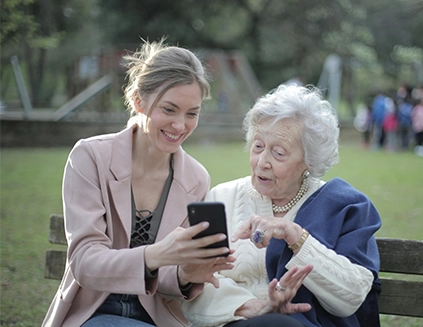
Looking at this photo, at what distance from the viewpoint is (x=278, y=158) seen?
10.8 feet

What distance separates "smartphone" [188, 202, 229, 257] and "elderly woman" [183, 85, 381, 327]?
0.28m

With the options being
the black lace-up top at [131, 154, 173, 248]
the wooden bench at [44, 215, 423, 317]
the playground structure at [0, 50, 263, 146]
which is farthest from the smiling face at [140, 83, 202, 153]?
the playground structure at [0, 50, 263, 146]

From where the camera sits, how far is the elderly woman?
2.92 m

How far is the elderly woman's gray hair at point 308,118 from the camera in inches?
129

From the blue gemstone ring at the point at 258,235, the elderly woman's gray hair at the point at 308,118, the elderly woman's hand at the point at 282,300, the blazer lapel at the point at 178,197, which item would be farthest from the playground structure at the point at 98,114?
the blue gemstone ring at the point at 258,235

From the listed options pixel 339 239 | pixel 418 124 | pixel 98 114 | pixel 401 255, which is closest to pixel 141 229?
pixel 339 239

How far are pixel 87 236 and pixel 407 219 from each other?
7096 mm

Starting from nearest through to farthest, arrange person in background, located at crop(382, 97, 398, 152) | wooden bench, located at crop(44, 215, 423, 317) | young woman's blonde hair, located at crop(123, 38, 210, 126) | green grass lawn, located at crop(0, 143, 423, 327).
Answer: young woman's blonde hair, located at crop(123, 38, 210, 126), wooden bench, located at crop(44, 215, 423, 317), green grass lawn, located at crop(0, 143, 423, 327), person in background, located at crop(382, 97, 398, 152)

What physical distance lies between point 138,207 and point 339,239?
3.38ft

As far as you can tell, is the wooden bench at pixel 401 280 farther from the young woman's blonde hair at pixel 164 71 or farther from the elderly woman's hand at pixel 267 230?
the young woman's blonde hair at pixel 164 71

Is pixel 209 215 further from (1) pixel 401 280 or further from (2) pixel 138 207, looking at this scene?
(1) pixel 401 280

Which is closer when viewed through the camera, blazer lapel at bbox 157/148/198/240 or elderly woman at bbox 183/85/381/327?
elderly woman at bbox 183/85/381/327

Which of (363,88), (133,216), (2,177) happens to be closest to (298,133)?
(133,216)

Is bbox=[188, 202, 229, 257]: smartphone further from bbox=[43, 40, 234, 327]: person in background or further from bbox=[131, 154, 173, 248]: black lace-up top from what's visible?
bbox=[131, 154, 173, 248]: black lace-up top
